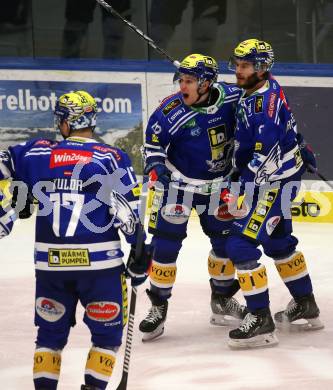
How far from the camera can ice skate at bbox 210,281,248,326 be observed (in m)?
6.62

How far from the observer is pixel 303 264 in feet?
21.1

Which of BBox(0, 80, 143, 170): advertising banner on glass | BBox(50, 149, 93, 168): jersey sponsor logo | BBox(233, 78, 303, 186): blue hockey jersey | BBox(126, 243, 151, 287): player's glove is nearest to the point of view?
BBox(50, 149, 93, 168): jersey sponsor logo

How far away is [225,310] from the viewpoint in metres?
6.64

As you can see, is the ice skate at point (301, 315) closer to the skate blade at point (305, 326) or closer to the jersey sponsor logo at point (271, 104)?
the skate blade at point (305, 326)

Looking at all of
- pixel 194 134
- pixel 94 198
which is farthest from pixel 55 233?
pixel 194 134

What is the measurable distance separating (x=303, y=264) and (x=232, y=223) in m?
0.45

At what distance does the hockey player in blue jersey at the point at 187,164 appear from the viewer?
6199 millimetres

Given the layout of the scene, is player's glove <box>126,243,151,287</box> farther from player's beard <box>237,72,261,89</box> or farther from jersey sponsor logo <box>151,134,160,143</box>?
player's beard <box>237,72,261,89</box>

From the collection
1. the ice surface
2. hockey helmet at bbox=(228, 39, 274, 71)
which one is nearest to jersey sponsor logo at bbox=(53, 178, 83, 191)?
the ice surface

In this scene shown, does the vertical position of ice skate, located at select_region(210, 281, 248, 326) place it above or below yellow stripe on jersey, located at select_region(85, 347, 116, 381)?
below

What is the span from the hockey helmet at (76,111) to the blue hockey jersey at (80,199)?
0.08m

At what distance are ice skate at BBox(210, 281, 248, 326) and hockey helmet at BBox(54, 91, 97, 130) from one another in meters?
1.93

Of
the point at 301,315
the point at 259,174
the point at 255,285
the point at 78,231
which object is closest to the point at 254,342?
the point at 255,285

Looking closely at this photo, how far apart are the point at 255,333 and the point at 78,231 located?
1.59m
